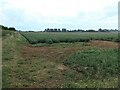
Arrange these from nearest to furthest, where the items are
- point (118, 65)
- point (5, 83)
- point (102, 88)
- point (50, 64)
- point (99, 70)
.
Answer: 1. point (102, 88)
2. point (5, 83)
3. point (99, 70)
4. point (118, 65)
5. point (50, 64)

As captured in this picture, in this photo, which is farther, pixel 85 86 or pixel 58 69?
pixel 58 69

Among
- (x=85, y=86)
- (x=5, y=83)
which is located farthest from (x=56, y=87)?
(x=5, y=83)

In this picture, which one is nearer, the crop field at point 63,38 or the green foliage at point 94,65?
the green foliage at point 94,65

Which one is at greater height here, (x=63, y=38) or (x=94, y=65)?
(x=63, y=38)

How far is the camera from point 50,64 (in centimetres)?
A: 1490

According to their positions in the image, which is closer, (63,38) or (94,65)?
(94,65)

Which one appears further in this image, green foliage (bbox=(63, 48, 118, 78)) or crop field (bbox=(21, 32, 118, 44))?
crop field (bbox=(21, 32, 118, 44))

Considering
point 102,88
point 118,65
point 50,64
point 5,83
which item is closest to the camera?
point 102,88

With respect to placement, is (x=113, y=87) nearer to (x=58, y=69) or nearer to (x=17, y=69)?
(x=58, y=69)

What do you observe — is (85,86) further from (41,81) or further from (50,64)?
(50,64)

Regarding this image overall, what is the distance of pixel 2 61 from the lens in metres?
15.6

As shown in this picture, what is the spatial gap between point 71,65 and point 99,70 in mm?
1720

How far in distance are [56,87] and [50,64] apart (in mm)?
4666

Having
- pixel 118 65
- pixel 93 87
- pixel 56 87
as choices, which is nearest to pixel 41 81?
pixel 56 87
